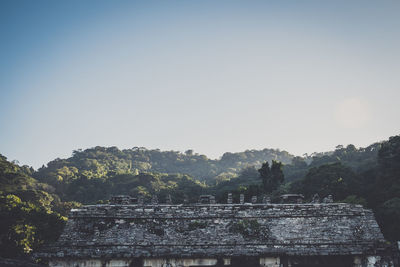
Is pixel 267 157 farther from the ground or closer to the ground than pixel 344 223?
farther from the ground

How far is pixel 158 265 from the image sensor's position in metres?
19.4

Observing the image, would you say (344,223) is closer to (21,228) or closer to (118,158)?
(21,228)

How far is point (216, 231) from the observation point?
2112cm

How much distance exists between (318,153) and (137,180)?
86286 millimetres

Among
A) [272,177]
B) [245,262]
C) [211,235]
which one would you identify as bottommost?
[245,262]

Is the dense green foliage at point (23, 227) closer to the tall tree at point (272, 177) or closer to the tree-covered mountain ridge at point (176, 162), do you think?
the tall tree at point (272, 177)

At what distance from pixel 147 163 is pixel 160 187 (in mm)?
58264

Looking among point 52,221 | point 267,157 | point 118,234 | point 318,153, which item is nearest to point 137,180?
point 52,221

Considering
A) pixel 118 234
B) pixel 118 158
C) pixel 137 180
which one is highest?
pixel 118 158

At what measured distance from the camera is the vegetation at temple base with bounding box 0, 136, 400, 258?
3591 centimetres

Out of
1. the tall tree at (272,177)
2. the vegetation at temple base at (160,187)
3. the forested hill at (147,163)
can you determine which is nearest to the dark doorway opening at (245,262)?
the vegetation at temple base at (160,187)

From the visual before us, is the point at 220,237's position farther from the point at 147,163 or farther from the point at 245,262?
the point at 147,163

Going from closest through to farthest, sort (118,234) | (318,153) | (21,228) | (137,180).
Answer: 1. (118,234)
2. (21,228)
3. (137,180)
4. (318,153)

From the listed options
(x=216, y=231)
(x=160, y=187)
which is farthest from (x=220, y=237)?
(x=160, y=187)
